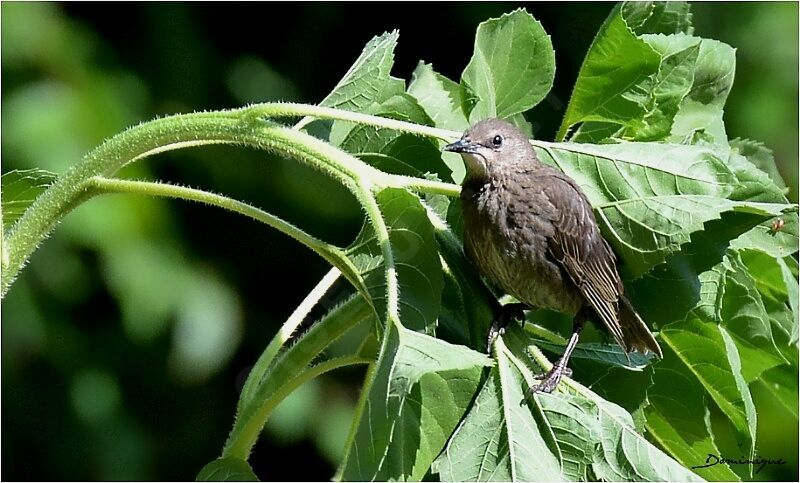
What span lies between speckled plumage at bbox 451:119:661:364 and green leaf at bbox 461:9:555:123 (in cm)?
6

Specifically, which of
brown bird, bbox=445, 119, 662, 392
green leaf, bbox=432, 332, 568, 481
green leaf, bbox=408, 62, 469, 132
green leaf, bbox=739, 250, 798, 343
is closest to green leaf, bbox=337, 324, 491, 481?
green leaf, bbox=432, 332, 568, 481

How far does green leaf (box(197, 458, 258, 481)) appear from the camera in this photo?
1502mm

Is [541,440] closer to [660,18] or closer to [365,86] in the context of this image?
[365,86]

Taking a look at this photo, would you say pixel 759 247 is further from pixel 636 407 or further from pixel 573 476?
pixel 573 476

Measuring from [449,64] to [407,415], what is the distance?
243 centimetres

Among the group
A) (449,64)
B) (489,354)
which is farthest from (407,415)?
(449,64)

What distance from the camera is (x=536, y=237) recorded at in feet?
6.10

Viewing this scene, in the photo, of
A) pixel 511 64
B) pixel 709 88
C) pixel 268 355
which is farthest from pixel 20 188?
pixel 709 88

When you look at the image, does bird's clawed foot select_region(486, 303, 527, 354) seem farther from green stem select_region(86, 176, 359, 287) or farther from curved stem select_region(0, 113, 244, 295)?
curved stem select_region(0, 113, 244, 295)

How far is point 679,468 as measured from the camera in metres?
1.47

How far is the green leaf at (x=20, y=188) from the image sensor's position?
5.40 feet

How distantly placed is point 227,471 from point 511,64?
794mm

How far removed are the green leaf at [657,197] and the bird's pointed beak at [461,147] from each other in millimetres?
184

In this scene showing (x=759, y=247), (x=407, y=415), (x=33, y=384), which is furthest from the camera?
(x=33, y=384)
